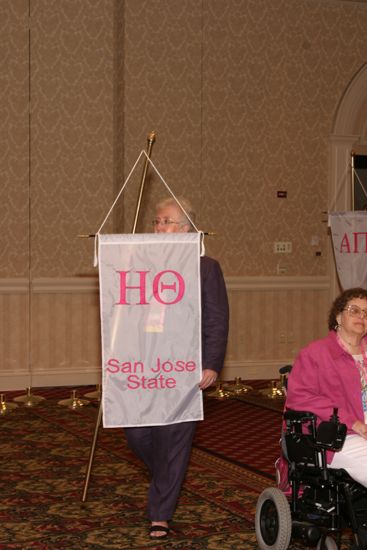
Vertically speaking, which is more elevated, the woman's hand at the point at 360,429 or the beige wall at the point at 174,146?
the beige wall at the point at 174,146

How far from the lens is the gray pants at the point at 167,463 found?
4.46 meters

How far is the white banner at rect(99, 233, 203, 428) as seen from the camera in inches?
174

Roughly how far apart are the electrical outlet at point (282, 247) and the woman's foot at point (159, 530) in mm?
5558

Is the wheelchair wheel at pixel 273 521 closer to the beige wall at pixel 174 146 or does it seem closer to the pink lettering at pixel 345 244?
the pink lettering at pixel 345 244

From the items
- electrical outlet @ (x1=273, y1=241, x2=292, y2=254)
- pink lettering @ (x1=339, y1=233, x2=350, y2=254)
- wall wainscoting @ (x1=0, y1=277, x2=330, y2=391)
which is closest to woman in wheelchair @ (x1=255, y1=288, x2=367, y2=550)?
pink lettering @ (x1=339, y1=233, x2=350, y2=254)

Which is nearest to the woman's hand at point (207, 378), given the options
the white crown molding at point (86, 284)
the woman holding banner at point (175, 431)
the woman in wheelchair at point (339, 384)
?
the woman holding banner at point (175, 431)

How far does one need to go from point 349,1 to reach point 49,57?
3.19 m

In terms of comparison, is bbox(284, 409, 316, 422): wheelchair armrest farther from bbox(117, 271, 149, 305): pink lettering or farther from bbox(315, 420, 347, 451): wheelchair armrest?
bbox(117, 271, 149, 305): pink lettering

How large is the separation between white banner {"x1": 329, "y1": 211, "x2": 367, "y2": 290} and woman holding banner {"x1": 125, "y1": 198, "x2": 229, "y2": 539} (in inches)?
145

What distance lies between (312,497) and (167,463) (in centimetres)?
76

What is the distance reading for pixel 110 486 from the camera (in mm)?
5414

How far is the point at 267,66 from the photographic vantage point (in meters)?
9.72

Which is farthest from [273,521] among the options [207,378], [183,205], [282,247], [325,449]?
[282,247]

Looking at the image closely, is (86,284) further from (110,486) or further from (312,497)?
(312,497)
